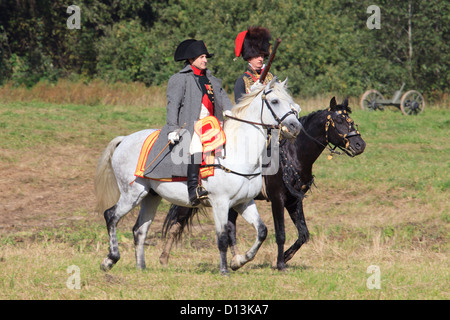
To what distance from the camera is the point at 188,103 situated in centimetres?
863

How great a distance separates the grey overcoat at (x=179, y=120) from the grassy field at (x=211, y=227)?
47.5 inches

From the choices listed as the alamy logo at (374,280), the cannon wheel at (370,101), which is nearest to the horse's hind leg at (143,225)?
the alamy logo at (374,280)

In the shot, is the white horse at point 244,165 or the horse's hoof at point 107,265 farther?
the horse's hoof at point 107,265

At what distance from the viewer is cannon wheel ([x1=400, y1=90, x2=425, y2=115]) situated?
Result: 25656 millimetres

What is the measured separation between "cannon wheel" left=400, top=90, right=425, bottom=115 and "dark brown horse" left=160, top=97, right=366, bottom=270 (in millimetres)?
16681

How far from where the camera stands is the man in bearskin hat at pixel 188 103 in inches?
335

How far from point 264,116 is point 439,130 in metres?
13.6

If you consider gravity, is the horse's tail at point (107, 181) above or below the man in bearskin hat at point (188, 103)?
below

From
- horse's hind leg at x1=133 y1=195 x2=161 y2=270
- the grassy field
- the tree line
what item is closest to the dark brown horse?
the grassy field

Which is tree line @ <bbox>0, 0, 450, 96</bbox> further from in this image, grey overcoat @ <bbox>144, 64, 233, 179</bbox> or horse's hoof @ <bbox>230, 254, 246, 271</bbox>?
horse's hoof @ <bbox>230, 254, 246, 271</bbox>

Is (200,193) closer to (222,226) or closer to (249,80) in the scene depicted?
(222,226)

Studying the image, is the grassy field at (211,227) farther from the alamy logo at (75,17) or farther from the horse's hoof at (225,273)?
the alamy logo at (75,17)

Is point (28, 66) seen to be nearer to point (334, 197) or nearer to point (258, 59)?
point (334, 197)
